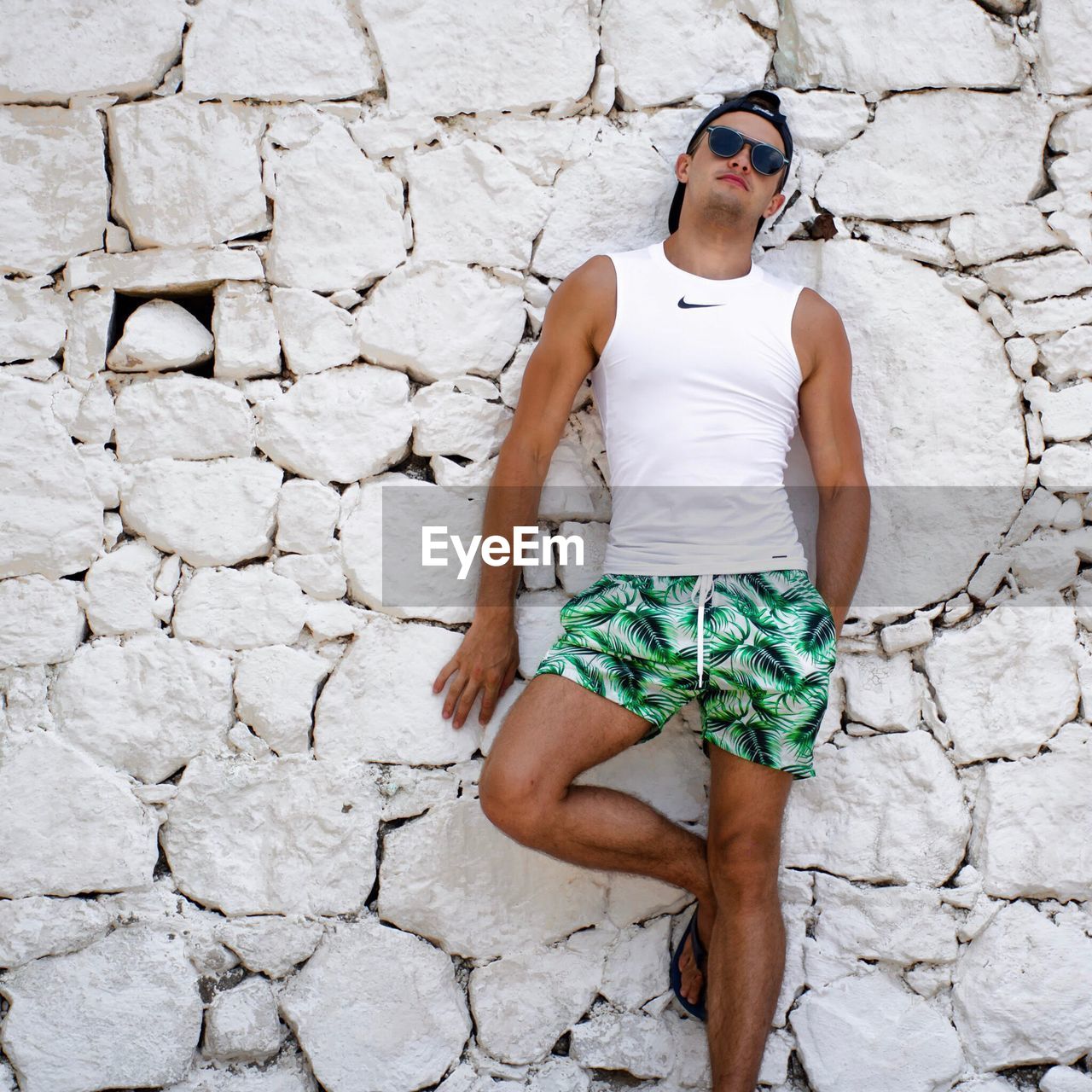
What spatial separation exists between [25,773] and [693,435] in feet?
5.75

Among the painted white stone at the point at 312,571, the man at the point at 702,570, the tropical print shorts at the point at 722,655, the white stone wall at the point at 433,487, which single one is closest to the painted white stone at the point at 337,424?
the white stone wall at the point at 433,487

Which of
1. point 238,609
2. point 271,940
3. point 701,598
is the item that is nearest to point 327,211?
point 238,609

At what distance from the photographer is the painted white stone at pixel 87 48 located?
7.96ft

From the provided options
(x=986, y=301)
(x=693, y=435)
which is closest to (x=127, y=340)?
(x=693, y=435)

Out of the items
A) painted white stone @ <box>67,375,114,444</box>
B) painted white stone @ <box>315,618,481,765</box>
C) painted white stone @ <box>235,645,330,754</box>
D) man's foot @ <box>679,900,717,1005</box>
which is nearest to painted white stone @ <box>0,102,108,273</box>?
painted white stone @ <box>67,375,114,444</box>

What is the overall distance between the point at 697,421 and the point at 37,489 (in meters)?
1.56

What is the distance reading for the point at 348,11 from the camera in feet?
8.09

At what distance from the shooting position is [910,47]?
2516 millimetres

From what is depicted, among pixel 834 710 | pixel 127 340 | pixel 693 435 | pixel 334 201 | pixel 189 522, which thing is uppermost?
pixel 334 201

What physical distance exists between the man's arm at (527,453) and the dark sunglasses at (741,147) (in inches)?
13.7

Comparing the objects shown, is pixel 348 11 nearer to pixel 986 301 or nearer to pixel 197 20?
pixel 197 20

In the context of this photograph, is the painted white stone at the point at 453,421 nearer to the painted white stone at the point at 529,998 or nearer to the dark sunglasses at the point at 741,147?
the dark sunglasses at the point at 741,147

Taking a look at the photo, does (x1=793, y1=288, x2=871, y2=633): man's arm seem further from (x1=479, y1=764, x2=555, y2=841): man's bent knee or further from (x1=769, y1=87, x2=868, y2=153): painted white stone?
→ (x1=479, y1=764, x2=555, y2=841): man's bent knee

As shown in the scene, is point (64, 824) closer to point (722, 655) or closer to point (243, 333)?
point (243, 333)
